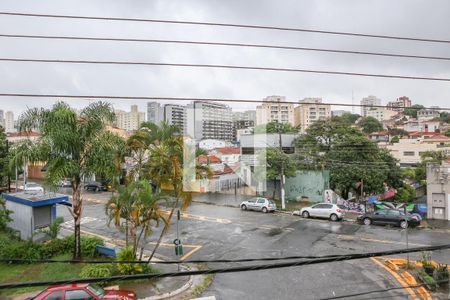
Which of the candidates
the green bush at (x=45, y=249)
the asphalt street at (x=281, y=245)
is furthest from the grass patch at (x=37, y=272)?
the asphalt street at (x=281, y=245)

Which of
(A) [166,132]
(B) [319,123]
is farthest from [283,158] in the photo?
(A) [166,132]

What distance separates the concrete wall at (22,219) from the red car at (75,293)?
9.27 meters

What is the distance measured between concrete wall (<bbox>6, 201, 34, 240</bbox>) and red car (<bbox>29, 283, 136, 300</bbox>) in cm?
927

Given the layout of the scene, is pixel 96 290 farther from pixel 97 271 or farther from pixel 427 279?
pixel 427 279

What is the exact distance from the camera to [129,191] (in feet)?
43.0

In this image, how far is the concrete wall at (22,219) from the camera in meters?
18.1

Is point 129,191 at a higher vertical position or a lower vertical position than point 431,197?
higher

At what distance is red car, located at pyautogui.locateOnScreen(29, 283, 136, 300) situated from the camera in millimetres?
9836

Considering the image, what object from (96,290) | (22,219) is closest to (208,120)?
(22,219)

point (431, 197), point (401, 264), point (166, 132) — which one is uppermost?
point (166, 132)

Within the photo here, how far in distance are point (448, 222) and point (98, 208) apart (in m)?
25.3

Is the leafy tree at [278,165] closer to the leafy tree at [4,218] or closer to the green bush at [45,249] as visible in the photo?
the green bush at [45,249]

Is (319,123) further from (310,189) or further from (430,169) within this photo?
(430,169)

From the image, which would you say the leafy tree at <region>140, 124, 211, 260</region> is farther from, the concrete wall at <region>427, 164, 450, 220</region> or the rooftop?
the concrete wall at <region>427, 164, 450, 220</region>
